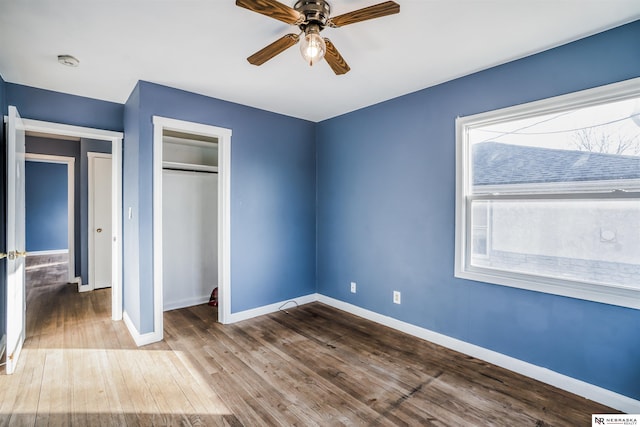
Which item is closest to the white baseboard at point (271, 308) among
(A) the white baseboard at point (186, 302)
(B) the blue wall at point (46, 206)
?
(A) the white baseboard at point (186, 302)

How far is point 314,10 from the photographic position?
5.74 ft

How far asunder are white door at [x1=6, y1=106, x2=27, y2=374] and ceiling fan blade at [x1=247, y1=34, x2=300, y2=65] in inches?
79.4

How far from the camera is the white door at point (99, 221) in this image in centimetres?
480

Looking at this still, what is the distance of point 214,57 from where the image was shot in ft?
8.14

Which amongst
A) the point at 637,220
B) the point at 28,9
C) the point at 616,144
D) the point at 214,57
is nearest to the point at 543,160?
the point at 616,144

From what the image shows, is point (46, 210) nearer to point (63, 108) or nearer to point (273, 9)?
point (63, 108)

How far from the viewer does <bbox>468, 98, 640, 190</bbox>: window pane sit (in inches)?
81.4

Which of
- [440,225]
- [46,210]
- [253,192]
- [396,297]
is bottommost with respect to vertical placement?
[396,297]

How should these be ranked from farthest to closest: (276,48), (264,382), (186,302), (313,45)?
(186,302), (264,382), (276,48), (313,45)

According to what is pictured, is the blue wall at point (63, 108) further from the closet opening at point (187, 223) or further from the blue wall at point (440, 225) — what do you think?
the blue wall at point (440, 225)

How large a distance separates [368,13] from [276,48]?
0.61 metres

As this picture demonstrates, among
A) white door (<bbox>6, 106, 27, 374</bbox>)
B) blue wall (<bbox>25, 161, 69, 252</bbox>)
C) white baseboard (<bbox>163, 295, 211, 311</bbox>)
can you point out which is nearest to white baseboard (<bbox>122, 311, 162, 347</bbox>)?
white baseboard (<bbox>163, 295, 211, 311</bbox>)

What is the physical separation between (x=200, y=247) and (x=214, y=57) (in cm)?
256

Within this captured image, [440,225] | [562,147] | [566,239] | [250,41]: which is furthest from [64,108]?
[566,239]
